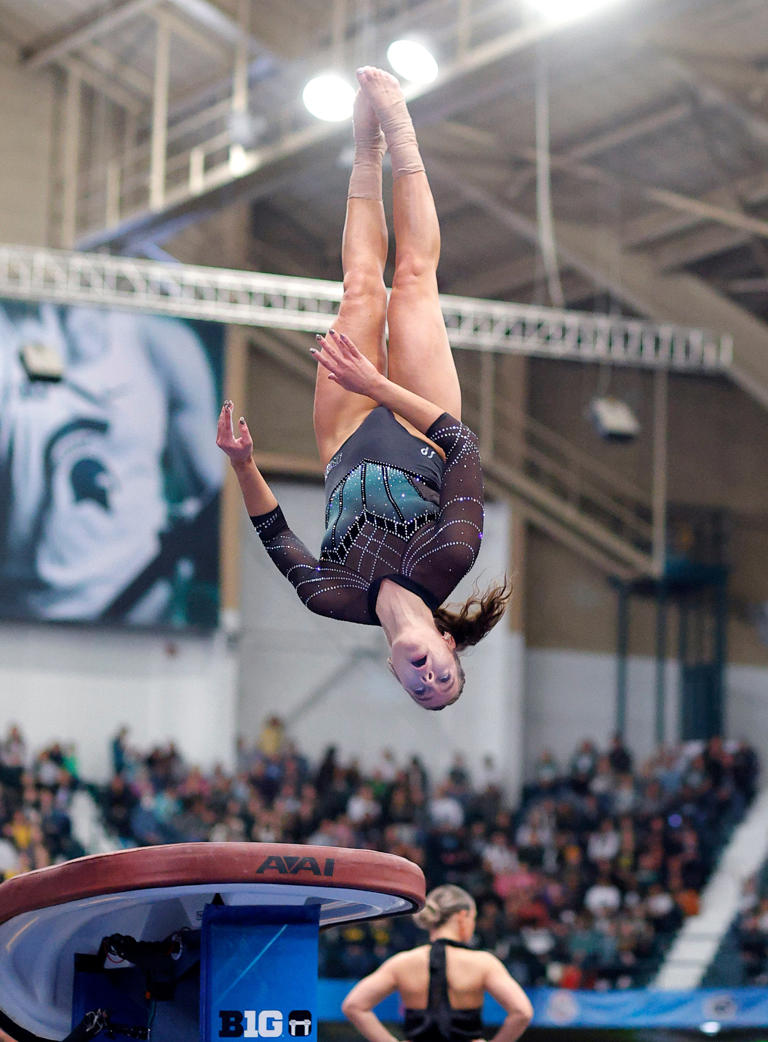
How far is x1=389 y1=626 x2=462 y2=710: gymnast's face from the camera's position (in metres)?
3.84

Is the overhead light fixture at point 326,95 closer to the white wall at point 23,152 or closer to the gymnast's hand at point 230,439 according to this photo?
the gymnast's hand at point 230,439

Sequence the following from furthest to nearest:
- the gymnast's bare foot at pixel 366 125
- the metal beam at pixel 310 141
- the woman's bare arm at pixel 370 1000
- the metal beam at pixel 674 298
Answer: the metal beam at pixel 674 298, the metal beam at pixel 310 141, the woman's bare arm at pixel 370 1000, the gymnast's bare foot at pixel 366 125

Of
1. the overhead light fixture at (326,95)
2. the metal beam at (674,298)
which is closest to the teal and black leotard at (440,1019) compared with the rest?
the overhead light fixture at (326,95)

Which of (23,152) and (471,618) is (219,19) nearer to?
A: (23,152)

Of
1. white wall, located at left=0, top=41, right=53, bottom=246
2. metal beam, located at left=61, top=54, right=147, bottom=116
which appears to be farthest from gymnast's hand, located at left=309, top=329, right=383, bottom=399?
metal beam, located at left=61, top=54, right=147, bottom=116

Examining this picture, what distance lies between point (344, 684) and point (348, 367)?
13.8 m

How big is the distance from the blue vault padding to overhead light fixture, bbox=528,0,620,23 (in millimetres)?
6862

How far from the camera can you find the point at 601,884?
1321 centimetres

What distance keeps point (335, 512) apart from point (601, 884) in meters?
9.90

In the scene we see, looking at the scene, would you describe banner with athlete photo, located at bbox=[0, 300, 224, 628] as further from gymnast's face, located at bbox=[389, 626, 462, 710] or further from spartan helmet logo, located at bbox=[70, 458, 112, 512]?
gymnast's face, located at bbox=[389, 626, 462, 710]

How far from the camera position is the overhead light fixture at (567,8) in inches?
341

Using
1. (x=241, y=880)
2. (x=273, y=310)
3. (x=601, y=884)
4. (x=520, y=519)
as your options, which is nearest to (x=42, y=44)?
(x=273, y=310)

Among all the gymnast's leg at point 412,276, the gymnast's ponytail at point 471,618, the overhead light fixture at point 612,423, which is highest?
the overhead light fixture at point 612,423

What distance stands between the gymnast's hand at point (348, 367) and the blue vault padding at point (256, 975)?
146cm
